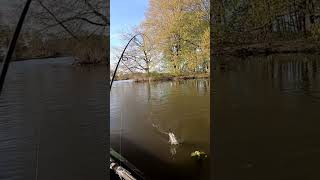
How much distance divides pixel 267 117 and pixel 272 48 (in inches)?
27.0

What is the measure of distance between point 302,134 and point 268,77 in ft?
2.08

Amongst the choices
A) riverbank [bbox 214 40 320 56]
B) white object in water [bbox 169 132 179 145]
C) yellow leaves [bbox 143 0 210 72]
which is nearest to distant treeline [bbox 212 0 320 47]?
riverbank [bbox 214 40 320 56]

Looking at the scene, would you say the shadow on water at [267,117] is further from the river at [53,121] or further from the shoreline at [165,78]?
the river at [53,121]

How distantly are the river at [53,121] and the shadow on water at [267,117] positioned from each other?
120 centimetres

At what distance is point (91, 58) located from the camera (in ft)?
11.6

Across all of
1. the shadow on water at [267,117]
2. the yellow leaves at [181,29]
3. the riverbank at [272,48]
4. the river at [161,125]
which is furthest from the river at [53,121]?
the riverbank at [272,48]

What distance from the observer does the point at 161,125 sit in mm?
4016

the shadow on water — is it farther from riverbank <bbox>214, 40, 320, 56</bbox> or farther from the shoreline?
the shoreline

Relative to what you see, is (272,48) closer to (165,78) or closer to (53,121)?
(165,78)

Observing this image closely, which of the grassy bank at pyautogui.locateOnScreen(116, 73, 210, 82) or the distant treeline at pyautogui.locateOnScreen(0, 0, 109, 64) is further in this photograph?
the grassy bank at pyautogui.locateOnScreen(116, 73, 210, 82)

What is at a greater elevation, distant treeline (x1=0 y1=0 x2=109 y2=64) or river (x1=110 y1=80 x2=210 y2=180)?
distant treeline (x1=0 y1=0 x2=109 y2=64)

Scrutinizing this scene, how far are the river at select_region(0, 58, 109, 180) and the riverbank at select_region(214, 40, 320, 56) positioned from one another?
1.31 metres

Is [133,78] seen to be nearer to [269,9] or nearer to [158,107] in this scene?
[158,107]

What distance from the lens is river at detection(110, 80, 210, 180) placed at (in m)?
3.88
